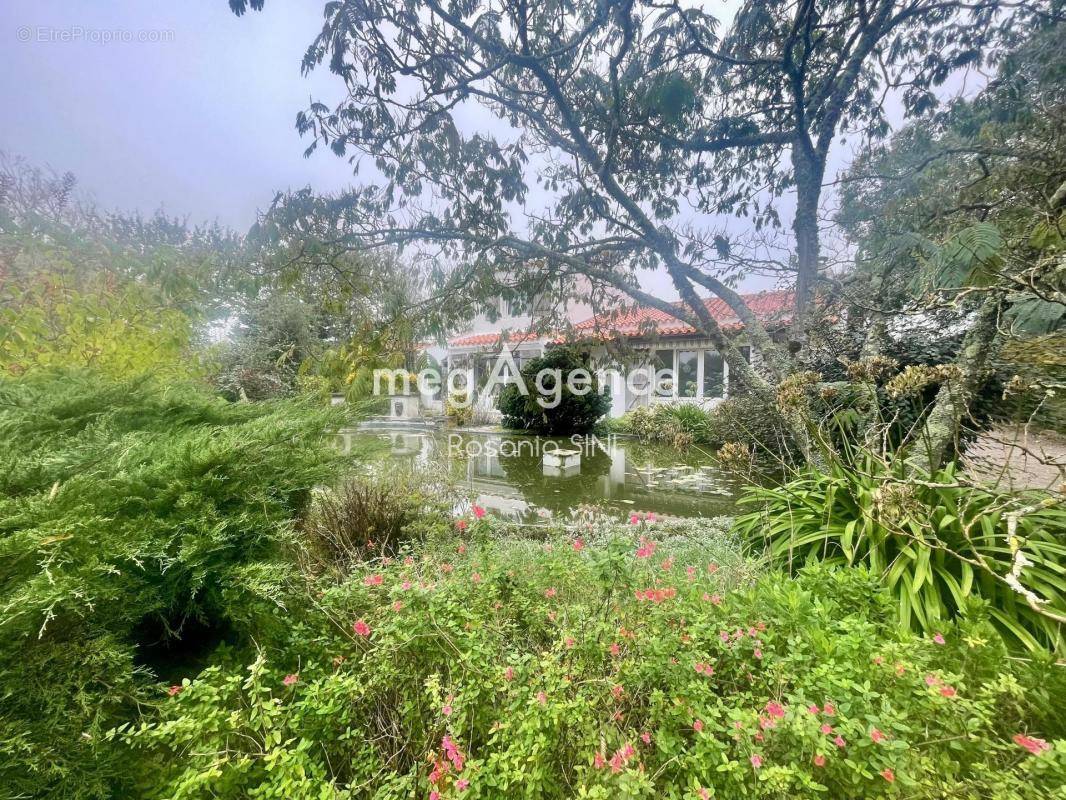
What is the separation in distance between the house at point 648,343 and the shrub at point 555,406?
1.20m

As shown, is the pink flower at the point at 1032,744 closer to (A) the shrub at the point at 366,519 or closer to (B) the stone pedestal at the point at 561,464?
(A) the shrub at the point at 366,519

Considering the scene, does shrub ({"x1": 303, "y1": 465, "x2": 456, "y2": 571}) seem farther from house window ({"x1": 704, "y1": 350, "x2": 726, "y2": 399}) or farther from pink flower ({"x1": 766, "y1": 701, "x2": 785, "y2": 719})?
house window ({"x1": 704, "y1": 350, "x2": 726, "y2": 399})

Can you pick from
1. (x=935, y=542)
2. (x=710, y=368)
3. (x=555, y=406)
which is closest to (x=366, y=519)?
(x=935, y=542)

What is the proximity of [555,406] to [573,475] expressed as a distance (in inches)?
119

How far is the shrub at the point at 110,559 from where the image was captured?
3.34 ft

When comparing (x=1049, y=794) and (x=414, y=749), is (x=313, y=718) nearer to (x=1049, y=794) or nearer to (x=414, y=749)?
(x=414, y=749)

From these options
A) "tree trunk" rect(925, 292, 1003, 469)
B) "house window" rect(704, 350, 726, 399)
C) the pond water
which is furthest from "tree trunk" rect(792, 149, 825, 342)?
"house window" rect(704, 350, 726, 399)

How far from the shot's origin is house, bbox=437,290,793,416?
510 cm

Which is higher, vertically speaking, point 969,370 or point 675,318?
point 675,318

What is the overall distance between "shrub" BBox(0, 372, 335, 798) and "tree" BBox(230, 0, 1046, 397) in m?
3.23

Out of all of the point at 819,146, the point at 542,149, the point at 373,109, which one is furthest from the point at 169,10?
the point at 819,146

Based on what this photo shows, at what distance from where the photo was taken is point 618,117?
3969 mm

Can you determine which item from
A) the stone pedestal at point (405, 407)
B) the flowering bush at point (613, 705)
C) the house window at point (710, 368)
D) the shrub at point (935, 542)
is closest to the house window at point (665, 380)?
the house window at point (710, 368)

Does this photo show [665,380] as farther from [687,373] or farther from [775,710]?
[775,710]
